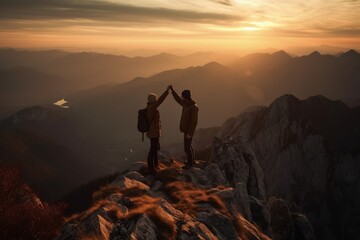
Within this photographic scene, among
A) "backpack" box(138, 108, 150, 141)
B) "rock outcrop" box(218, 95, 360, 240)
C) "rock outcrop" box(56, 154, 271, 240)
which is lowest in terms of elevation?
"rock outcrop" box(218, 95, 360, 240)

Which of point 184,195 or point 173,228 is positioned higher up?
point 173,228

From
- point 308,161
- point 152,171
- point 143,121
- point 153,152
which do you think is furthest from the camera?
point 308,161

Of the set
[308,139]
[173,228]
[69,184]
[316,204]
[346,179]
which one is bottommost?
[69,184]

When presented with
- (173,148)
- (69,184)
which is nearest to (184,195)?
(173,148)

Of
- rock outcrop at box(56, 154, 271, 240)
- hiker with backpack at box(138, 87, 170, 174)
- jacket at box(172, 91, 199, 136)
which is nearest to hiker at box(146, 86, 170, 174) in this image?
hiker with backpack at box(138, 87, 170, 174)

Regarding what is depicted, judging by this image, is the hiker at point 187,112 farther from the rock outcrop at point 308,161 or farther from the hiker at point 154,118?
the rock outcrop at point 308,161

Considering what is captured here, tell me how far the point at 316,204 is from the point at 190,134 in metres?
96.3

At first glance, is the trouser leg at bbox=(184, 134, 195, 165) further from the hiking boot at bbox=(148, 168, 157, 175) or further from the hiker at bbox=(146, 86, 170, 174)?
the hiking boot at bbox=(148, 168, 157, 175)

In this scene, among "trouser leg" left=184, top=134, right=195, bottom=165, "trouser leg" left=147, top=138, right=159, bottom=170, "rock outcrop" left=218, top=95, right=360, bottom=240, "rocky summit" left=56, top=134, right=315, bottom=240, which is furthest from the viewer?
"rock outcrop" left=218, top=95, right=360, bottom=240

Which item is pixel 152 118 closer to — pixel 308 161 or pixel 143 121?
pixel 143 121

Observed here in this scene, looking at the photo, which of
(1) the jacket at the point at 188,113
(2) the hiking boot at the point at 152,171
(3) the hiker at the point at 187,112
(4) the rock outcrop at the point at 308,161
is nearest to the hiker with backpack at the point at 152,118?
(3) the hiker at the point at 187,112

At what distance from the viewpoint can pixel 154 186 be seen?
19.7 meters

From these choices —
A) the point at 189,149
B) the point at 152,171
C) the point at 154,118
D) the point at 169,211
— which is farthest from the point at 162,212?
the point at 189,149

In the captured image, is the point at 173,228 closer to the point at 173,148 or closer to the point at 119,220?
the point at 119,220
